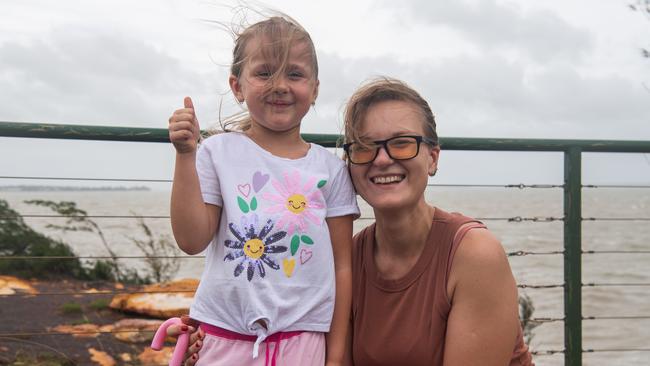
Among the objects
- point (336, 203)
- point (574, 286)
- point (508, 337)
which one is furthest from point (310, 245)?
point (574, 286)

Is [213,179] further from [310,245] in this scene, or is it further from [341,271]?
[341,271]

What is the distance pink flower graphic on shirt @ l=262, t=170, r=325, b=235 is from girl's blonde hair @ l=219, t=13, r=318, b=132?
0.91ft

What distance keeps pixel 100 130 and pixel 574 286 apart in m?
2.11

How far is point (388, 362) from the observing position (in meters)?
2.00

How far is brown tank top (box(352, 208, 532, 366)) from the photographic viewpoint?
194 centimetres

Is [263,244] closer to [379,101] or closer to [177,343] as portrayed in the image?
[177,343]

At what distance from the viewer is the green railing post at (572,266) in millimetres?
2924

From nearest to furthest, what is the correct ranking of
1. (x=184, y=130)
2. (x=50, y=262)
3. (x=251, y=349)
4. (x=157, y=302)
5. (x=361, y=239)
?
(x=184, y=130)
(x=251, y=349)
(x=361, y=239)
(x=157, y=302)
(x=50, y=262)

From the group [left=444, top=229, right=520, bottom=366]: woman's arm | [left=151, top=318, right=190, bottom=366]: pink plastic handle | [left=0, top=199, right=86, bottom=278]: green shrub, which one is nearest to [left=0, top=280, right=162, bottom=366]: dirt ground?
[left=0, top=199, right=86, bottom=278]: green shrub

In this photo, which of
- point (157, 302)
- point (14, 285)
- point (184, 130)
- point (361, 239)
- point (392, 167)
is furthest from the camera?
point (14, 285)

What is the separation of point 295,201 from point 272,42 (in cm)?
47

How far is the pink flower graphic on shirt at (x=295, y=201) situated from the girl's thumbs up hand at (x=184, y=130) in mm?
273

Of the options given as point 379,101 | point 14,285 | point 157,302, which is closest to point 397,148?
point 379,101

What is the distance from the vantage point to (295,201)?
1.89m
